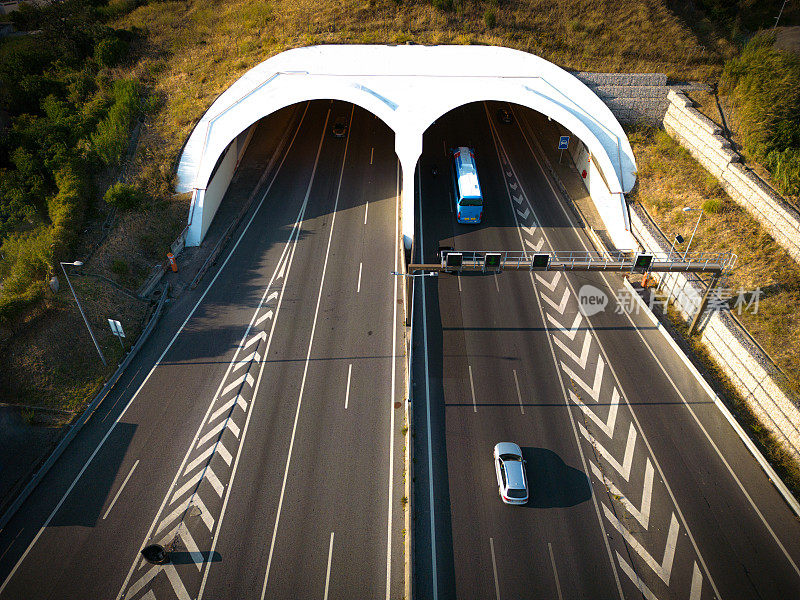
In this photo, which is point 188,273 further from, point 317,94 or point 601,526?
point 601,526

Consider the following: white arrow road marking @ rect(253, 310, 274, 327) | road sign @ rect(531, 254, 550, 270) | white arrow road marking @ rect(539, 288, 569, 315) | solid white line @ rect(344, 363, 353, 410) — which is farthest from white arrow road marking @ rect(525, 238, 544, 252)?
white arrow road marking @ rect(253, 310, 274, 327)

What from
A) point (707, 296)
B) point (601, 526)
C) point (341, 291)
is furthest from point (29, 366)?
point (707, 296)

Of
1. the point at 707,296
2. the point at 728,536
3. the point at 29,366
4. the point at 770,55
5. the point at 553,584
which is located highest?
the point at 770,55

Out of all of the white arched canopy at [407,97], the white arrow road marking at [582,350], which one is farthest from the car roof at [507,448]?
the white arched canopy at [407,97]

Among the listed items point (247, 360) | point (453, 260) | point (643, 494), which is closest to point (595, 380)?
point (643, 494)

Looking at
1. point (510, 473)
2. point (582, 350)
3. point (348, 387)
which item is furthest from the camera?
point (582, 350)

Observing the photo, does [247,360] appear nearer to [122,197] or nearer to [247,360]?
[247,360]

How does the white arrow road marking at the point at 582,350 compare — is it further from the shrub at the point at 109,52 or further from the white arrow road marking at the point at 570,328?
the shrub at the point at 109,52
